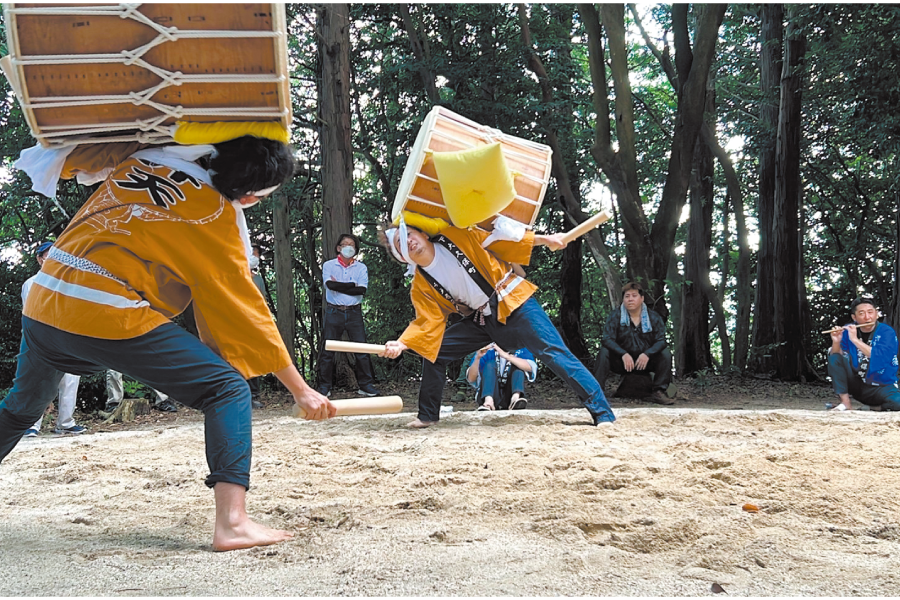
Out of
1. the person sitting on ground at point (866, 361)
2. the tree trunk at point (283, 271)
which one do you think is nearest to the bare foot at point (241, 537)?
the person sitting on ground at point (866, 361)

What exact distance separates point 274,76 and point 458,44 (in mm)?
8178

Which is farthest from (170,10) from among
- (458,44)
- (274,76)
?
(458,44)

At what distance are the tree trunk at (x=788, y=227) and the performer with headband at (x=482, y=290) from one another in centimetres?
699

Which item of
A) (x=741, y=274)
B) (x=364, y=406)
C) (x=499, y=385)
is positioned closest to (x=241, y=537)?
(x=364, y=406)

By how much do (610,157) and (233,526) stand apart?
6302 millimetres

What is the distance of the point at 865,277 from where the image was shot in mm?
14242

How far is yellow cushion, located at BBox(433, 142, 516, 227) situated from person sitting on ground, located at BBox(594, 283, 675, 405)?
3048mm

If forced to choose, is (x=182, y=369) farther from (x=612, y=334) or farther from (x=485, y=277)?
(x=612, y=334)

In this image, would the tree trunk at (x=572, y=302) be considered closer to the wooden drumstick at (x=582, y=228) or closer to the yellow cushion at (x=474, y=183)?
the wooden drumstick at (x=582, y=228)

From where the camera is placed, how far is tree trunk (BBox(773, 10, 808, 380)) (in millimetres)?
10711

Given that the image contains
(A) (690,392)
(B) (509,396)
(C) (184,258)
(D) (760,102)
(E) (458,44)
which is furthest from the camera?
(D) (760,102)

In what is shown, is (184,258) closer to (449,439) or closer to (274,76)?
(274,76)

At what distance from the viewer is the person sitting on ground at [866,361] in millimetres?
6062

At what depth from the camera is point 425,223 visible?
15.3 ft
